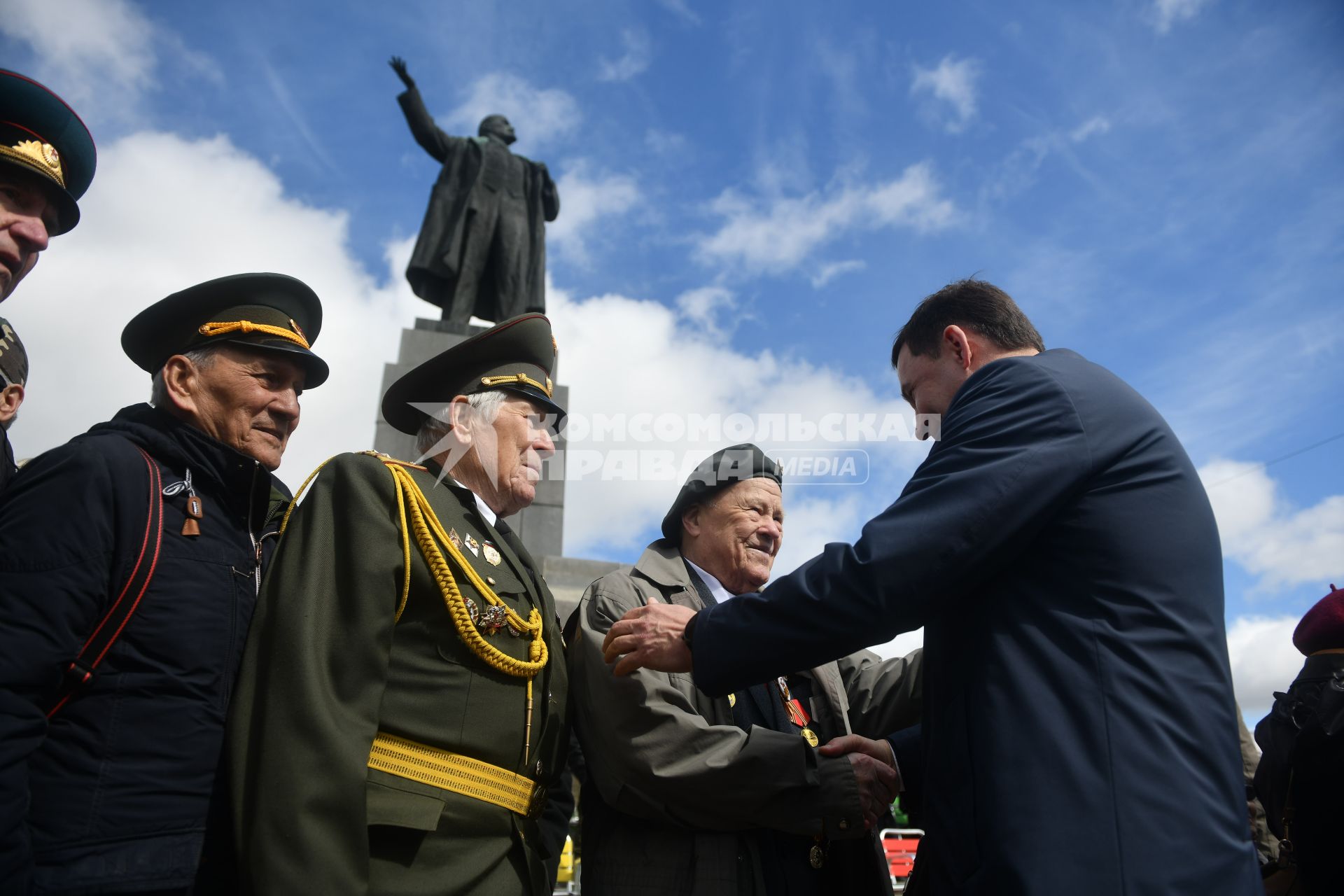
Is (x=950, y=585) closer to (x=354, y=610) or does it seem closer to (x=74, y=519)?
(x=354, y=610)

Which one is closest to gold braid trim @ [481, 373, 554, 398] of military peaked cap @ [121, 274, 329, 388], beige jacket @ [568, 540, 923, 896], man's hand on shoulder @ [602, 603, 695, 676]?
military peaked cap @ [121, 274, 329, 388]

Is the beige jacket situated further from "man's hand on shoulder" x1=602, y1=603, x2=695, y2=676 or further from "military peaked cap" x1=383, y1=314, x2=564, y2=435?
"military peaked cap" x1=383, y1=314, x2=564, y2=435

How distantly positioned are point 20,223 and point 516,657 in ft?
4.96

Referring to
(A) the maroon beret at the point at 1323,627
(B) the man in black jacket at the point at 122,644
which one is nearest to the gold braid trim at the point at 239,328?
(B) the man in black jacket at the point at 122,644

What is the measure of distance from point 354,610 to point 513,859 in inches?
27.2

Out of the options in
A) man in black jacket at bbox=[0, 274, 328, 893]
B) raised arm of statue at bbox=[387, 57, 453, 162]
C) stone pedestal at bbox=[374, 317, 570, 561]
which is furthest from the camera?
raised arm of statue at bbox=[387, 57, 453, 162]

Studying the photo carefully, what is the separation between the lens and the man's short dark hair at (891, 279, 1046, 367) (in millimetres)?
2486

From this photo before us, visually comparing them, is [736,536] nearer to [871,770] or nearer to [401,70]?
[871,770]

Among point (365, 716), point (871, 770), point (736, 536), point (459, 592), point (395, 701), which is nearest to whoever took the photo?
point (365, 716)

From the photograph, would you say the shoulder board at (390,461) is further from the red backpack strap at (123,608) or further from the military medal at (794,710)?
the military medal at (794,710)

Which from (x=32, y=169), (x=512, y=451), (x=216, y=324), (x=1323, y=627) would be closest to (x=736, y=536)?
(x=512, y=451)

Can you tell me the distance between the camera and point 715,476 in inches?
138

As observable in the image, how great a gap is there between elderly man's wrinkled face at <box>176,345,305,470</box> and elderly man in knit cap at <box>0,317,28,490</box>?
51cm

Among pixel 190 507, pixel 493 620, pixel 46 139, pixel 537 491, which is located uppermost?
pixel 537 491
